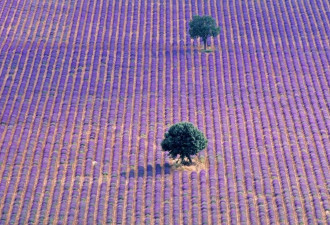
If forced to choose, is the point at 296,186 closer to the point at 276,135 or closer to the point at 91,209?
the point at 276,135

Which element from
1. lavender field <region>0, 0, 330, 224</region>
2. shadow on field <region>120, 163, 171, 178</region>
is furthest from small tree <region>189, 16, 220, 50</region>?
shadow on field <region>120, 163, 171, 178</region>

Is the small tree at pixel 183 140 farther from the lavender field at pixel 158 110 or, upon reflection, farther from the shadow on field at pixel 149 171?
the lavender field at pixel 158 110

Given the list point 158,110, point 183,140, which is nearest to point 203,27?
point 158,110

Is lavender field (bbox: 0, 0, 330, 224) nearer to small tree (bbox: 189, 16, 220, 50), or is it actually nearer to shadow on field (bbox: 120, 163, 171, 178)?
shadow on field (bbox: 120, 163, 171, 178)

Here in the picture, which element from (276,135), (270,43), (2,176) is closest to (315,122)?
(276,135)

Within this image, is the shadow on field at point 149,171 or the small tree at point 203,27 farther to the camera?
the small tree at point 203,27

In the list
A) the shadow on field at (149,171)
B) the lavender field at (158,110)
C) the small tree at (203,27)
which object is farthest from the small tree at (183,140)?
the small tree at (203,27)

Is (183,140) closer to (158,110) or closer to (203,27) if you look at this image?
(158,110)
